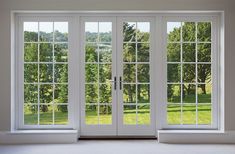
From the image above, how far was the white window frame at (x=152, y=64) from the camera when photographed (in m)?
6.98

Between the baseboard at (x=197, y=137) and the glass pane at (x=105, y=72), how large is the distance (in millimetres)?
1327

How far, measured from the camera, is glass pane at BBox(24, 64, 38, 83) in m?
7.05

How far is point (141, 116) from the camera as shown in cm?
710

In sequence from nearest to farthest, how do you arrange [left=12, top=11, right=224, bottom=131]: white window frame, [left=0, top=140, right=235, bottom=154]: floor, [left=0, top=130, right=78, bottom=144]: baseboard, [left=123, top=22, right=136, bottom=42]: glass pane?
[left=0, top=140, right=235, bottom=154]: floor, [left=0, top=130, right=78, bottom=144]: baseboard, [left=12, top=11, right=224, bottom=131]: white window frame, [left=123, top=22, right=136, bottom=42]: glass pane

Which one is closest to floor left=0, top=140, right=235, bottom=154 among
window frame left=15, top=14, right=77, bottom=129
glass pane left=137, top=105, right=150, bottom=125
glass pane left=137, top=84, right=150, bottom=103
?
glass pane left=137, top=105, right=150, bottom=125

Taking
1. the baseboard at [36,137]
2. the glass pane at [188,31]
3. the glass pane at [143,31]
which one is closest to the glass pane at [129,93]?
the glass pane at [143,31]

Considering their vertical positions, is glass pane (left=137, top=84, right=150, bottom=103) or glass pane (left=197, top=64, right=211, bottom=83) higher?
glass pane (left=197, top=64, right=211, bottom=83)

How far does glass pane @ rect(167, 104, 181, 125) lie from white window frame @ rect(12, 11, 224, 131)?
0.24 ft

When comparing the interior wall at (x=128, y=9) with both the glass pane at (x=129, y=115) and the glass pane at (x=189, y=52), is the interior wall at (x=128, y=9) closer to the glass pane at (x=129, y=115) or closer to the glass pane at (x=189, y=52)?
the glass pane at (x=189, y=52)

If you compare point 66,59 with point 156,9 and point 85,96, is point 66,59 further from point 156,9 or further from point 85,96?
point 156,9

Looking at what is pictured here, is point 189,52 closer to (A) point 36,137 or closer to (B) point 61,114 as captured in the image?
(B) point 61,114

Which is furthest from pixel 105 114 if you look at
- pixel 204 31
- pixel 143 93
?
pixel 204 31

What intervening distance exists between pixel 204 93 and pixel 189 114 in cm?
45

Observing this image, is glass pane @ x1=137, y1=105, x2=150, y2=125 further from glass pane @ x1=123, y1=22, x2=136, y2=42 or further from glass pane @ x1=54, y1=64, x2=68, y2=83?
glass pane @ x1=54, y1=64, x2=68, y2=83
